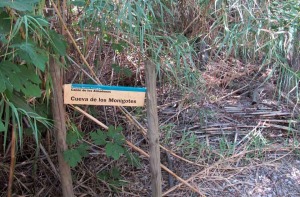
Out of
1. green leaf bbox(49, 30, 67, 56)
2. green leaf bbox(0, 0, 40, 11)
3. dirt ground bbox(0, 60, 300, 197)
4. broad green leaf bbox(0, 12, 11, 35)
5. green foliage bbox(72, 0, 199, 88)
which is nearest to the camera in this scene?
green leaf bbox(0, 0, 40, 11)

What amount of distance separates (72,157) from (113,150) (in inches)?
7.0

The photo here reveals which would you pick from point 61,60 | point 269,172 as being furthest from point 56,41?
point 269,172

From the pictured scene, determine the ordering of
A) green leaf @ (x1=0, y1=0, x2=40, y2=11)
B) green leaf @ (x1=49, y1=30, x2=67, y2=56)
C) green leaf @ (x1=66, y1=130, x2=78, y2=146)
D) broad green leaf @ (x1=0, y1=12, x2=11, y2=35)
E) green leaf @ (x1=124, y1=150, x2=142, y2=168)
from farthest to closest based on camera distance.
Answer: green leaf @ (x1=124, y1=150, x2=142, y2=168), green leaf @ (x1=66, y1=130, x2=78, y2=146), green leaf @ (x1=49, y1=30, x2=67, y2=56), broad green leaf @ (x1=0, y1=12, x2=11, y2=35), green leaf @ (x1=0, y1=0, x2=40, y2=11)

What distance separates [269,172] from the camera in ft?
7.89

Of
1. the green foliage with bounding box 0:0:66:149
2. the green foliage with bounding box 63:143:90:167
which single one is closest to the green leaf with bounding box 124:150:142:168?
the green foliage with bounding box 63:143:90:167

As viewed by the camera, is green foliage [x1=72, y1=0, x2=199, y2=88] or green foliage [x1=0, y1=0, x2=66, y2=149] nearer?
green foliage [x1=0, y1=0, x2=66, y2=149]

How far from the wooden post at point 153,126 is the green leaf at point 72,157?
33 cm

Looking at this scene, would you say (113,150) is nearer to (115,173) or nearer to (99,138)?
(99,138)

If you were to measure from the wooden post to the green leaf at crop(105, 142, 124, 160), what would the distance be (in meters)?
0.15

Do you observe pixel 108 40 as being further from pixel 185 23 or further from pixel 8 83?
pixel 8 83

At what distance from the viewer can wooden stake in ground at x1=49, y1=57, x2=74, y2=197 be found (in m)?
1.73

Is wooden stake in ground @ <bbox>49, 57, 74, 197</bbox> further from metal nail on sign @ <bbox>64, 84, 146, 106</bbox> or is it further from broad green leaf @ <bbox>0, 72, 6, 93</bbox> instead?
broad green leaf @ <bbox>0, 72, 6, 93</bbox>

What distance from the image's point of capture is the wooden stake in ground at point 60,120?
173cm

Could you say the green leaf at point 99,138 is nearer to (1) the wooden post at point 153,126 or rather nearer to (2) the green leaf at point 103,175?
(1) the wooden post at point 153,126
